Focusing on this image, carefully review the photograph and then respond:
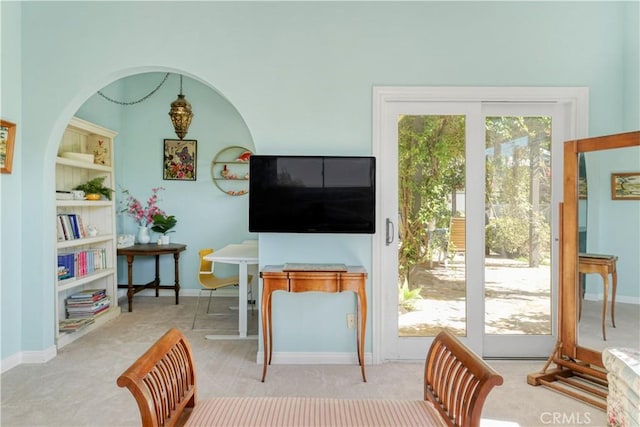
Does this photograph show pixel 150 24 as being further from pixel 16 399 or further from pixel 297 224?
pixel 16 399

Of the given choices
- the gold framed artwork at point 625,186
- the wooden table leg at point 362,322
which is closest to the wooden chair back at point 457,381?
the wooden table leg at point 362,322

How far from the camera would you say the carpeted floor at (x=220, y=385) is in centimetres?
231

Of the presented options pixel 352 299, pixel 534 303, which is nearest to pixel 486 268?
pixel 534 303

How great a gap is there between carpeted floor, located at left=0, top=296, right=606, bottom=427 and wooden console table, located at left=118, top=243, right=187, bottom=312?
3.47 feet

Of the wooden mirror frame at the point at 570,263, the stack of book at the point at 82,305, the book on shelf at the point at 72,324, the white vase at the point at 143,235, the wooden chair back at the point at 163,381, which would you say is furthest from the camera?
the white vase at the point at 143,235

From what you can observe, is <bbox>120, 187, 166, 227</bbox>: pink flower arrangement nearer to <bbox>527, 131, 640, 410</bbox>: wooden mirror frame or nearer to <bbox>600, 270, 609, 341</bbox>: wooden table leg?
<bbox>527, 131, 640, 410</bbox>: wooden mirror frame

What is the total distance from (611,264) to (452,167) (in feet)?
4.21

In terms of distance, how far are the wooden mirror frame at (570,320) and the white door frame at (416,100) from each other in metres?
0.57

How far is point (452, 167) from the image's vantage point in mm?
3154

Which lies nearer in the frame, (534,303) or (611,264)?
(611,264)

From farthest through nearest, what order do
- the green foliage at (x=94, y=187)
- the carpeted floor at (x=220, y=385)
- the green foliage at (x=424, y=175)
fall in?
the green foliage at (x=94, y=187), the green foliage at (x=424, y=175), the carpeted floor at (x=220, y=385)

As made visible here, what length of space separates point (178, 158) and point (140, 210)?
87 cm

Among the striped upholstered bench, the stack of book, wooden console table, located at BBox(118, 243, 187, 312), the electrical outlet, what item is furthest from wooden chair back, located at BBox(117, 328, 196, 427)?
wooden console table, located at BBox(118, 243, 187, 312)

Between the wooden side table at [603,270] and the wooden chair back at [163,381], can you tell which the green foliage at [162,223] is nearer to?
the wooden chair back at [163,381]
